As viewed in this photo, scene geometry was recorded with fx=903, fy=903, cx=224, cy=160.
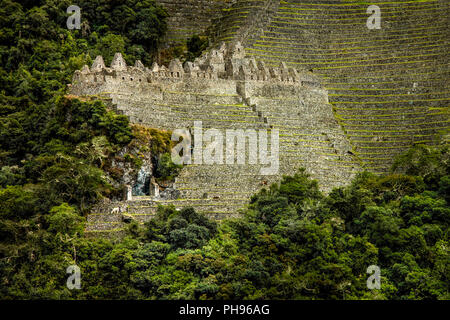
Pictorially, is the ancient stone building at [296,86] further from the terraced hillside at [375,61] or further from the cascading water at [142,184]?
the cascading water at [142,184]

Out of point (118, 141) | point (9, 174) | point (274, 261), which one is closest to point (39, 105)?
point (9, 174)

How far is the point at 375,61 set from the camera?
70.2 m

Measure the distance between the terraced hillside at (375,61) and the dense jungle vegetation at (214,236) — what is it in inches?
257

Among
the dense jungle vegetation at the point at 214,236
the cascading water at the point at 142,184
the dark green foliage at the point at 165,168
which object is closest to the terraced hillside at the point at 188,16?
the dense jungle vegetation at the point at 214,236

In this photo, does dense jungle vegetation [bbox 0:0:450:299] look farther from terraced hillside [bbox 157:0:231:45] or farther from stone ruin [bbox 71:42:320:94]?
terraced hillside [bbox 157:0:231:45]

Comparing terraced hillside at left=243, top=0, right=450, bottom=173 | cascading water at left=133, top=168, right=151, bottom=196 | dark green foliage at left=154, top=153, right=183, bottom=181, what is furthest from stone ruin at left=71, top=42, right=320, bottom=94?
cascading water at left=133, top=168, right=151, bottom=196

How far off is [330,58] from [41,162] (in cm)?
2908

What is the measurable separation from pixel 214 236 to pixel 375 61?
2878cm

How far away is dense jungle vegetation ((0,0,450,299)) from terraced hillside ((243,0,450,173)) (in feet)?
21.5

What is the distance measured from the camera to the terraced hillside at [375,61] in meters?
62.6

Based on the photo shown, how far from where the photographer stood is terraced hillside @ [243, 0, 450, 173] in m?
62.6

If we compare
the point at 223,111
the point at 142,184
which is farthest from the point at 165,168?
the point at 223,111

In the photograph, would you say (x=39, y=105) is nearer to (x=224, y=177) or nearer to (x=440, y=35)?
(x=224, y=177)

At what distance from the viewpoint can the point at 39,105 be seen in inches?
2341
